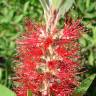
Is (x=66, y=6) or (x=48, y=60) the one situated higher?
(x=66, y=6)

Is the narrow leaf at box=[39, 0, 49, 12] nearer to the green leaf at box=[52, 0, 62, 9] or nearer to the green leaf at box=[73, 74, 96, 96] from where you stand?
the green leaf at box=[52, 0, 62, 9]

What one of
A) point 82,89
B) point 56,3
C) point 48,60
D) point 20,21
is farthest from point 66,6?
point 20,21

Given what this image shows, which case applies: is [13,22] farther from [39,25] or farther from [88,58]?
[39,25]

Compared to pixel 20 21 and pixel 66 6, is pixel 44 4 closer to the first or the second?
pixel 66 6

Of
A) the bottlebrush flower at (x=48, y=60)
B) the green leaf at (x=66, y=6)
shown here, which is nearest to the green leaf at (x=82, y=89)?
the bottlebrush flower at (x=48, y=60)

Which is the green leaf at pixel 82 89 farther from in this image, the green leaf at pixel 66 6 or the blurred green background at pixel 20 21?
the blurred green background at pixel 20 21

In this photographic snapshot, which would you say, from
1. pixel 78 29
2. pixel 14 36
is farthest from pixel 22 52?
pixel 14 36
